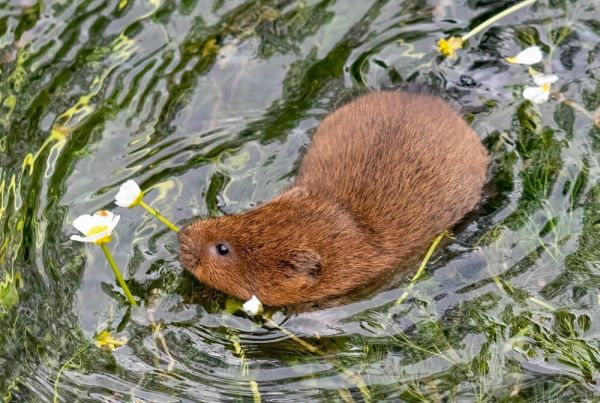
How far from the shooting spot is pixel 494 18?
7.26 meters

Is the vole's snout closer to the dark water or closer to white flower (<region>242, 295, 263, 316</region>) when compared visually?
the dark water

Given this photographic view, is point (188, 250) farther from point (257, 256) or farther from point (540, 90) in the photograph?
point (540, 90)

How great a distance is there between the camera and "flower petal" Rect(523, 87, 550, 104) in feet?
22.1

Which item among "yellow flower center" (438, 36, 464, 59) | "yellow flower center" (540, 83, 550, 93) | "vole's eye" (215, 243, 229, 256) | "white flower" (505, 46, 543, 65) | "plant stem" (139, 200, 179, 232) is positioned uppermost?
"plant stem" (139, 200, 179, 232)

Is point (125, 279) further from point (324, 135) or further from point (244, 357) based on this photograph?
point (324, 135)

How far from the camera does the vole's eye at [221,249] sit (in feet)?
19.2

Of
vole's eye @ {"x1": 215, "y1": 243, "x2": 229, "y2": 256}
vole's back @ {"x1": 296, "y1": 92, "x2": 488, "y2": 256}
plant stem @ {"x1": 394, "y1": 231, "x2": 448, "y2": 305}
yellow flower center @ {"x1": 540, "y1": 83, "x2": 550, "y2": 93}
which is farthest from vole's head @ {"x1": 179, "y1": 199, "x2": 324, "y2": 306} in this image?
yellow flower center @ {"x1": 540, "y1": 83, "x2": 550, "y2": 93}

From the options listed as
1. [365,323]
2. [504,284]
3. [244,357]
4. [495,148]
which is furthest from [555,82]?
[244,357]

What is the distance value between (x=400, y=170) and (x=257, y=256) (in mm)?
1064

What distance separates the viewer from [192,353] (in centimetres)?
568

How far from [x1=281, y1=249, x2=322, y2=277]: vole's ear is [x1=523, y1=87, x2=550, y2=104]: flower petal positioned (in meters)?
2.09

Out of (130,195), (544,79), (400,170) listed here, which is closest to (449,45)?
(544,79)

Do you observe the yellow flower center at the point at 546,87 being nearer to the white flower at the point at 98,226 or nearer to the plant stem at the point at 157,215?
the plant stem at the point at 157,215

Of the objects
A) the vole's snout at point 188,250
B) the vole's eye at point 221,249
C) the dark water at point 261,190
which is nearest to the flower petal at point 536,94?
the dark water at point 261,190
